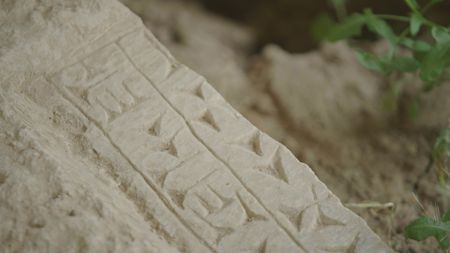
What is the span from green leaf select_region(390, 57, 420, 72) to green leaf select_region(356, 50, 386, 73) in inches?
1.1

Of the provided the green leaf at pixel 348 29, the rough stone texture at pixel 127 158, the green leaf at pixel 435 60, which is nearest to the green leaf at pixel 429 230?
the rough stone texture at pixel 127 158

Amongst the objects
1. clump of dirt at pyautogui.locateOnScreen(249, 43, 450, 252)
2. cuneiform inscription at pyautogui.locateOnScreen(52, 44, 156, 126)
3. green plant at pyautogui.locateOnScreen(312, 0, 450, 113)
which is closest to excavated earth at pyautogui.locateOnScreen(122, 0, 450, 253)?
clump of dirt at pyautogui.locateOnScreen(249, 43, 450, 252)

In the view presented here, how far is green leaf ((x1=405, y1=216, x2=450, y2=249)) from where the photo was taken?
4.17ft

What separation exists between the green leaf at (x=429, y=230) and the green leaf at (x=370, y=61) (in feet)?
1.63

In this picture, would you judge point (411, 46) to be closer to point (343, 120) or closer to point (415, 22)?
point (415, 22)

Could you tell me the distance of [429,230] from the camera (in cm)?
128

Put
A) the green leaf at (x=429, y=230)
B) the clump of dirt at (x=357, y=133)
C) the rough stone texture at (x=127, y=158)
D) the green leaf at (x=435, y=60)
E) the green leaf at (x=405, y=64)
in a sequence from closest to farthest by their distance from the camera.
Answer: the rough stone texture at (x=127, y=158) → the green leaf at (x=429, y=230) → the green leaf at (x=435, y=60) → the green leaf at (x=405, y=64) → the clump of dirt at (x=357, y=133)

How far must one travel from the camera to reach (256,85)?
7.18 ft

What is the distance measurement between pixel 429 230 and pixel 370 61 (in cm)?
53

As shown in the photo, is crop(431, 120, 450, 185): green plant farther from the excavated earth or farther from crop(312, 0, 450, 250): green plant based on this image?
the excavated earth

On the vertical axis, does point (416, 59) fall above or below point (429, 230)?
above

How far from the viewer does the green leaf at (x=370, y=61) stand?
63.9 inches

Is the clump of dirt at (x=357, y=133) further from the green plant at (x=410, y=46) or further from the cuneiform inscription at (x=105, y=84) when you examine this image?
the cuneiform inscription at (x=105, y=84)

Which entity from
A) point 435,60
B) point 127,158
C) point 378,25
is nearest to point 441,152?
point 435,60
